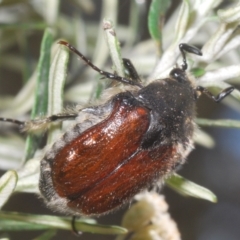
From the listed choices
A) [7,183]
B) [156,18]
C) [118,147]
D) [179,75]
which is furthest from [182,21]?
[7,183]

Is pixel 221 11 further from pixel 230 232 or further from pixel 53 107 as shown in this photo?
pixel 230 232

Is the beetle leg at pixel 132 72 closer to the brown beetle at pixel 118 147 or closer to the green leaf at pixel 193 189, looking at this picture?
the brown beetle at pixel 118 147

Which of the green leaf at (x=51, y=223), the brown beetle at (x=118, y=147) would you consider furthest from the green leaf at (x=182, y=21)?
the green leaf at (x=51, y=223)

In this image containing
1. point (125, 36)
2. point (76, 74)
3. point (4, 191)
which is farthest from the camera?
point (125, 36)

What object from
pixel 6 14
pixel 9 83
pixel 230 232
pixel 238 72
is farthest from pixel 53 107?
pixel 230 232

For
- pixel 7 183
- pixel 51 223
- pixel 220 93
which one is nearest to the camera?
pixel 7 183

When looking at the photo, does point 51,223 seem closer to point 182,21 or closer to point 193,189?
point 193,189
